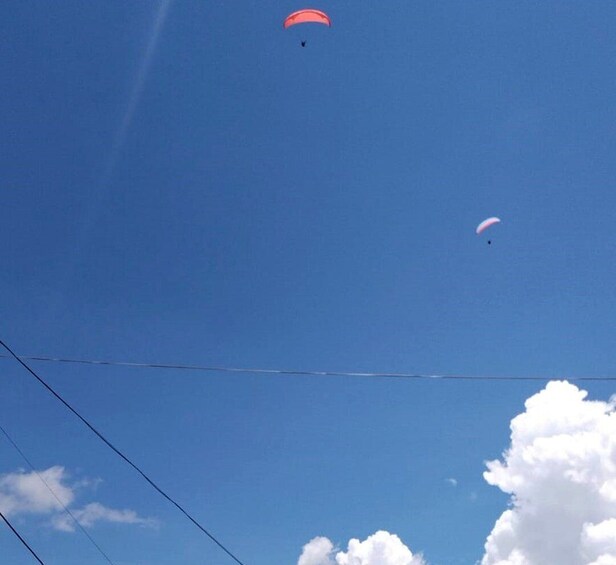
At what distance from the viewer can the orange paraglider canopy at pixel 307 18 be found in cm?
2402

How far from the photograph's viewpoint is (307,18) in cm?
2430

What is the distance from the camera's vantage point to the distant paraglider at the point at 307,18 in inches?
945

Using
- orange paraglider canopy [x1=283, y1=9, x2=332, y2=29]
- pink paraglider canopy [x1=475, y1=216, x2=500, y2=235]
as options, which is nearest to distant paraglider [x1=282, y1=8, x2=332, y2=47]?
orange paraglider canopy [x1=283, y1=9, x2=332, y2=29]

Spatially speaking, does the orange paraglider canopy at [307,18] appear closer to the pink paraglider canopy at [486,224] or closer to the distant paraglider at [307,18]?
the distant paraglider at [307,18]

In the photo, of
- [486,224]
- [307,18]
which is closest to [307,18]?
[307,18]

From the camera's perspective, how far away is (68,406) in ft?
48.7

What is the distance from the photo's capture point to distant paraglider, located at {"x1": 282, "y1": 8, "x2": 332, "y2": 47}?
24.0 m

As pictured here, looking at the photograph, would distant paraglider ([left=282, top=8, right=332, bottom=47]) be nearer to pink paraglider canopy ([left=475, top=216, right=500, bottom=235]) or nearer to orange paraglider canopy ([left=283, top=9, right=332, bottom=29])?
orange paraglider canopy ([left=283, top=9, right=332, bottom=29])

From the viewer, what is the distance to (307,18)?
Result: 2430cm

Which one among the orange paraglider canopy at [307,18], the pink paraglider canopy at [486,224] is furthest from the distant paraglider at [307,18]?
the pink paraglider canopy at [486,224]

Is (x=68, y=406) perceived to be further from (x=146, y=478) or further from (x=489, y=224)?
(x=489, y=224)

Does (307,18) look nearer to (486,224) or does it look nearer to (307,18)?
(307,18)

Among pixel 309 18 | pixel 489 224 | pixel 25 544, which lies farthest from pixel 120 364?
pixel 489 224

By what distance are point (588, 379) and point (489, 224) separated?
21.5 m
